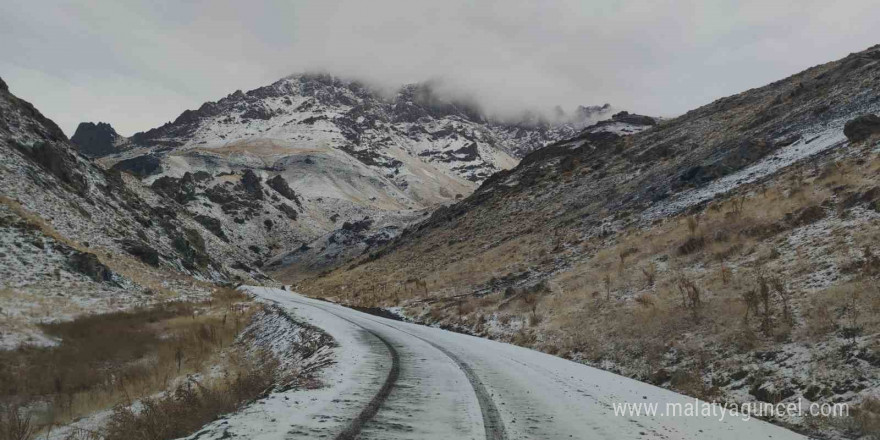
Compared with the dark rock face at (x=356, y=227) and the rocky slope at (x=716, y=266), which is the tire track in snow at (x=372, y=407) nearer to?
the rocky slope at (x=716, y=266)

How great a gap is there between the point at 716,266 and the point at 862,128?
1552cm

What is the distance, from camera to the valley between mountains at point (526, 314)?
21.7 feet

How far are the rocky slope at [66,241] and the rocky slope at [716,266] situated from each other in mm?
15737

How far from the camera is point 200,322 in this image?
21.0 meters

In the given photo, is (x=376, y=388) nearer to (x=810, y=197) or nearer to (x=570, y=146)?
(x=810, y=197)

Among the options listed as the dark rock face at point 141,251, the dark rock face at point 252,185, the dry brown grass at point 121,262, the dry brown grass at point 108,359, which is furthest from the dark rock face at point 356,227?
the dry brown grass at point 108,359

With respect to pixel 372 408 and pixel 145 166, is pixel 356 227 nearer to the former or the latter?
pixel 145 166

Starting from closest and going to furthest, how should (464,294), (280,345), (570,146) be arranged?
(280,345) < (464,294) < (570,146)

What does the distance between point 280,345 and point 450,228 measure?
4966cm

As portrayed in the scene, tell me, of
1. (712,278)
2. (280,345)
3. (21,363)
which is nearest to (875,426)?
(712,278)

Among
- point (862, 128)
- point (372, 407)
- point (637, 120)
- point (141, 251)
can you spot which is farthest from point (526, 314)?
point (637, 120)

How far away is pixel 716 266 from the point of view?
14508 millimetres

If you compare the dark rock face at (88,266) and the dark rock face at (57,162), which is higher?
the dark rock face at (57,162)

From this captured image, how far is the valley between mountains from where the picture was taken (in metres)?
6.61
